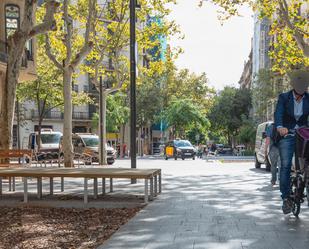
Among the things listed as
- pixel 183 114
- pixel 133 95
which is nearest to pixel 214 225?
pixel 133 95

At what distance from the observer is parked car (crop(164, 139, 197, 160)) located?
4459 cm

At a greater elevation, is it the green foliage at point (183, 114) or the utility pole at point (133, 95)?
the green foliage at point (183, 114)

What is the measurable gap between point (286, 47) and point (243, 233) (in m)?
19.2

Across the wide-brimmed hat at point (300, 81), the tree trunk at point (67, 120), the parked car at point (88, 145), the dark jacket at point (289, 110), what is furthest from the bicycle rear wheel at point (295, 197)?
the parked car at point (88, 145)

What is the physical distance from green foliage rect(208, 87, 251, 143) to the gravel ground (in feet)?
238

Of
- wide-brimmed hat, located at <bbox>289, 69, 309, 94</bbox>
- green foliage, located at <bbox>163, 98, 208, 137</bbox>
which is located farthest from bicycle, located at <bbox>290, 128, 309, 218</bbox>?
green foliage, located at <bbox>163, 98, 208, 137</bbox>

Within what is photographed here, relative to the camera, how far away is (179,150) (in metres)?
44.5

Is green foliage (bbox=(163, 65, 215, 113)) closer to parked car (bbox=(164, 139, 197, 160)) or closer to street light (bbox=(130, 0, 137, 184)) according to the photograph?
parked car (bbox=(164, 139, 197, 160))

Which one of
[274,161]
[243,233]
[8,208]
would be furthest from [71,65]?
[243,233]

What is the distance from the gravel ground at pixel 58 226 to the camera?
6.31 meters

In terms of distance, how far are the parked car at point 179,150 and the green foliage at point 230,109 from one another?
1419 inches

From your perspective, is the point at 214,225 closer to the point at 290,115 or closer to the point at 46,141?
the point at 290,115

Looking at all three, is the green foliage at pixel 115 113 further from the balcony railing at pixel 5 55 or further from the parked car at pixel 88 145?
the balcony railing at pixel 5 55

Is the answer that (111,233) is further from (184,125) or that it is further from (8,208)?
(184,125)
